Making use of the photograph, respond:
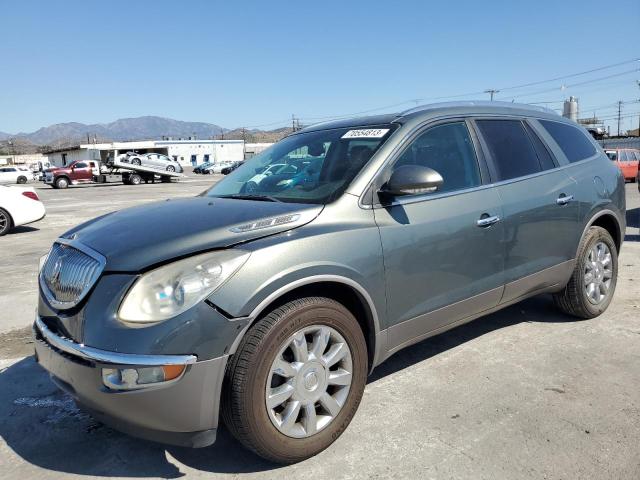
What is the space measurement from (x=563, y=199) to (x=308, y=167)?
6.63ft

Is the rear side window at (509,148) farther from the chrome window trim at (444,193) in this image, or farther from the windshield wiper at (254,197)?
the windshield wiper at (254,197)

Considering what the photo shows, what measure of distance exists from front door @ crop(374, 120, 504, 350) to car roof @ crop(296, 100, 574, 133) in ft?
0.38

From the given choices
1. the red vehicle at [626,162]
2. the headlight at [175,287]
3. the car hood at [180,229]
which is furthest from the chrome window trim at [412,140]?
the red vehicle at [626,162]

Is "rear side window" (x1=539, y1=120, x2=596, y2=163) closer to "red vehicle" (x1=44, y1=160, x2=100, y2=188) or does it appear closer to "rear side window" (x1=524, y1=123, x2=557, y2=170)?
"rear side window" (x1=524, y1=123, x2=557, y2=170)

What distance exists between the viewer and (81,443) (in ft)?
9.22

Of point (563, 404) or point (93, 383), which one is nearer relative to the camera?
point (93, 383)

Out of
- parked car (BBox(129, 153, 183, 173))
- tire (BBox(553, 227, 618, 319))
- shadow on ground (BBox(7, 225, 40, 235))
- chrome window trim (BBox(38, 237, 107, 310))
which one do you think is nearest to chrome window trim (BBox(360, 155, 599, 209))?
tire (BBox(553, 227, 618, 319))

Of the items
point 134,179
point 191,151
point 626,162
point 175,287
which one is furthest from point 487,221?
point 191,151

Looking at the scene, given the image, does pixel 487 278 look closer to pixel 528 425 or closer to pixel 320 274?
pixel 528 425

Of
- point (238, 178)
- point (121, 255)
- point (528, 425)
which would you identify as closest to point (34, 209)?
point (238, 178)

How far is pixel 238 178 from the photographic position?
12.7 feet

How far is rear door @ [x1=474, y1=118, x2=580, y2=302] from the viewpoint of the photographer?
3572mm

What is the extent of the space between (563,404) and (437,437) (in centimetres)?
88

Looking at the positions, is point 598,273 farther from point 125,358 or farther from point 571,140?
point 125,358
